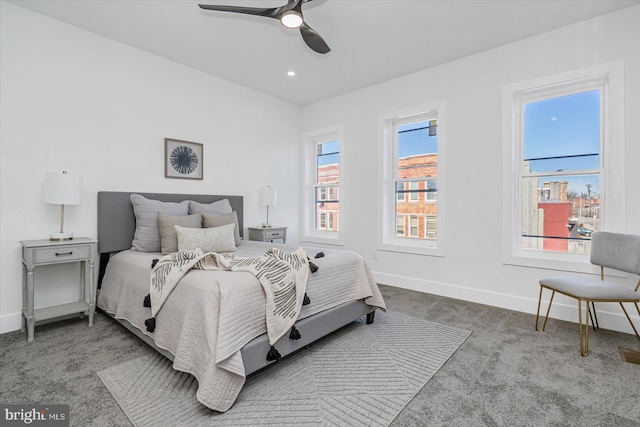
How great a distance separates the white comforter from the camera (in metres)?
1.56

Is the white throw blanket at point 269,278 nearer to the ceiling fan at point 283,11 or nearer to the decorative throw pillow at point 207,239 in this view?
the decorative throw pillow at point 207,239

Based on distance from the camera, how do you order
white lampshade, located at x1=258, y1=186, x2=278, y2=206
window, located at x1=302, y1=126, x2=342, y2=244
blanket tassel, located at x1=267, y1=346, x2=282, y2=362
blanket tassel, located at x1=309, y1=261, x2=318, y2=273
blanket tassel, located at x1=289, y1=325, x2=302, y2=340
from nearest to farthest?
blanket tassel, located at x1=267, y1=346, x2=282, y2=362, blanket tassel, located at x1=289, y1=325, x2=302, y2=340, blanket tassel, located at x1=309, y1=261, x2=318, y2=273, white lampshade, located at x1=258, y1=186, x2=278, y2=206, window, located at x1=302, y1=126, x2=342, y2=244

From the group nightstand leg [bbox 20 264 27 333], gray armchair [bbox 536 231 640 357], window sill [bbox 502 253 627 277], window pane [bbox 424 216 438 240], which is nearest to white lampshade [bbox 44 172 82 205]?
nightstand leg [bbox 20 264 27 333]

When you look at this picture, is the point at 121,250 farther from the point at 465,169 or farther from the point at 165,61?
the point at 465,169

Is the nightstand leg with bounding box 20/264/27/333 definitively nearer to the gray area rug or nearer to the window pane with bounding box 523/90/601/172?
the gray area rug

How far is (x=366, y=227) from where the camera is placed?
14.2ft

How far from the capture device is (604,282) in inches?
91.2

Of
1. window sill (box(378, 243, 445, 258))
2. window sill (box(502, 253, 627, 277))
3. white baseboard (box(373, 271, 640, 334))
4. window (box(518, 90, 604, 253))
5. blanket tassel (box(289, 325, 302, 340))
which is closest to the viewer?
blanket tassel (box(289, 325, 302, 340))

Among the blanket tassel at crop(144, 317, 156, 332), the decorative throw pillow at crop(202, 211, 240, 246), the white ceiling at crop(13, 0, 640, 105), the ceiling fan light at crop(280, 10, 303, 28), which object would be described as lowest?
the blanket tassel at crop(144, 317, 156, 332)

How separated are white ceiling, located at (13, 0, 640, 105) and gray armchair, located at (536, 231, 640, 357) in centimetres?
196

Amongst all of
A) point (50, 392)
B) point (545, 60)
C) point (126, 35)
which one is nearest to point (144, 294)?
point (50, 392)

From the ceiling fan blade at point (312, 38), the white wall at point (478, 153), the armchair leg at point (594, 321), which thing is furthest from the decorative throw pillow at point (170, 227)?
the armchair leg at point (594, 321)

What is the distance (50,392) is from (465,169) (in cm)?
392

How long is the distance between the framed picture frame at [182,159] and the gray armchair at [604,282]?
376cm
